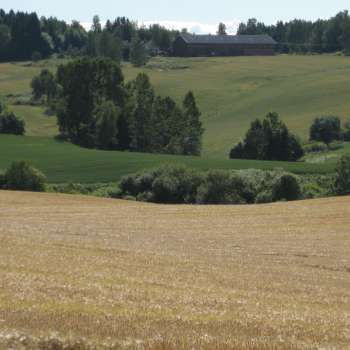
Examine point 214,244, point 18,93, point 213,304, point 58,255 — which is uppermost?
point 213,304

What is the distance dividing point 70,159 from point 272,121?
2666cm

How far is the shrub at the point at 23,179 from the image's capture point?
70.1m

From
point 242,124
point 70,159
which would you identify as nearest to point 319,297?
point 70,159

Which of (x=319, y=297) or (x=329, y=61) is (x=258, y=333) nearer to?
(x=319, y=297)

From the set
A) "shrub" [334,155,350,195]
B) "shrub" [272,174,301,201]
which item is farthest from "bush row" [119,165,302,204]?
"shrub" [334,155,350,195]

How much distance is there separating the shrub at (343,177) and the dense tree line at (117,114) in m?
35.4

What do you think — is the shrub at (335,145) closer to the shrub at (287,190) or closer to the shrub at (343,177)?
the shrub at (343,177)

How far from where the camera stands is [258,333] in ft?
41.1

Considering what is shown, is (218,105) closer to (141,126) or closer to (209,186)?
(141,126)

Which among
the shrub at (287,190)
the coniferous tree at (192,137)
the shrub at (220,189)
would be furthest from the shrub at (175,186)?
the coniferous tree at (192,137)

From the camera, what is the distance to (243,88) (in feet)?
516

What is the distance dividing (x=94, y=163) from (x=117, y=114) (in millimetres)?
20879

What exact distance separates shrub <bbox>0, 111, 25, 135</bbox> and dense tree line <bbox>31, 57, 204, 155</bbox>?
6552mm

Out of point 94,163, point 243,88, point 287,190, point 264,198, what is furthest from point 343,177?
point 243,88
